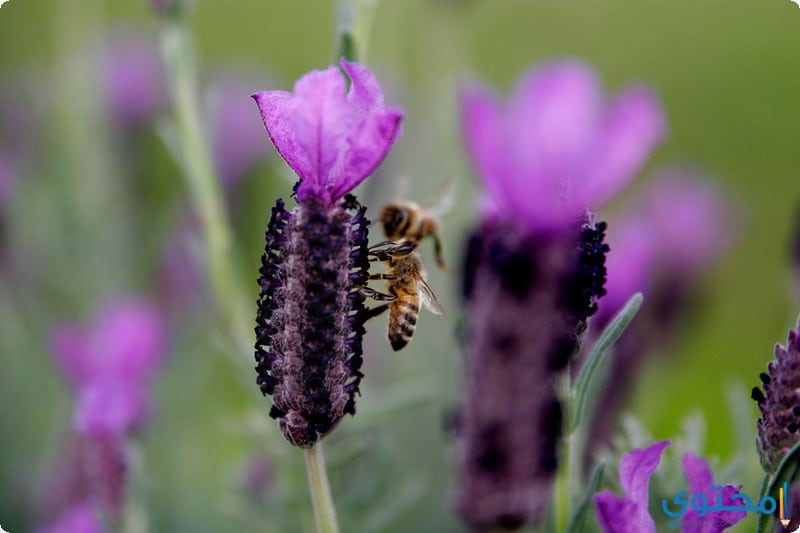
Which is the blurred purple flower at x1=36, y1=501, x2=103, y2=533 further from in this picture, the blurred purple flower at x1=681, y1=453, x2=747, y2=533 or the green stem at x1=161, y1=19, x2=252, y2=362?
the blurred purple flower at x1=681, y1=453, x2=747, y2=533

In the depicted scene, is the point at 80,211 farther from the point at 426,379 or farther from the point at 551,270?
the point at 551,270

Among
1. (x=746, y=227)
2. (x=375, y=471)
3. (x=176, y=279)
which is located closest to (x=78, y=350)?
(x=375, y=471)

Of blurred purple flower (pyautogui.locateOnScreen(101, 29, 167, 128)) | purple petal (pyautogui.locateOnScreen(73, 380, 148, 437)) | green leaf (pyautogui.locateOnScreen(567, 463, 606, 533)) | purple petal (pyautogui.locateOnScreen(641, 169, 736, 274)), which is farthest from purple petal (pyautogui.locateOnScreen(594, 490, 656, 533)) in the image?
blurred purple flower (pyautogui.locateOnScreen(101, 29, 167, 128))

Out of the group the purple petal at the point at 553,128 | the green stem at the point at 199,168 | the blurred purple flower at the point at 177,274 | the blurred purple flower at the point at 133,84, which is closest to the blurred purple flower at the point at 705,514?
the purple petal at the point at 553,128

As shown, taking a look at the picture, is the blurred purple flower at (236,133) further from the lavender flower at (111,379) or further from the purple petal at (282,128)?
the purple petal at (282,128)

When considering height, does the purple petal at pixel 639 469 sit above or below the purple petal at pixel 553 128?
below

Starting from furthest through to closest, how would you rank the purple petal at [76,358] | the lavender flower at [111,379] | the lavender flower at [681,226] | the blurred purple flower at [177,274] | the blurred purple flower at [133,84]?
1. the blurred purple flower at [133,84]
2. the blurred purple flower at [177,274]
3. the lavender flower at [681,226]
4. the purple petal at [76,358]
5. the lavender flower at [111,379]
